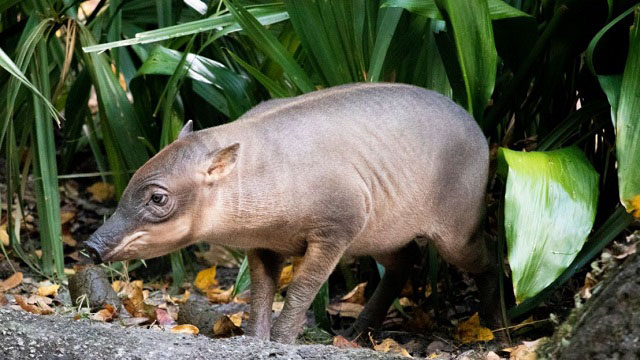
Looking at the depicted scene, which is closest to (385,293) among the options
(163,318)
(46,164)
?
(163,318)

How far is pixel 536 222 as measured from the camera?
403 centimetres

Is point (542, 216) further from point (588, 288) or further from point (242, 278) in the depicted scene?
point (242, 278)

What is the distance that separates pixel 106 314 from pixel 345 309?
4.73ft

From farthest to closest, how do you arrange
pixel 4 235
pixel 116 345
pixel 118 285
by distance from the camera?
pixel 4 235
pixel 118 285
pixel 116 345

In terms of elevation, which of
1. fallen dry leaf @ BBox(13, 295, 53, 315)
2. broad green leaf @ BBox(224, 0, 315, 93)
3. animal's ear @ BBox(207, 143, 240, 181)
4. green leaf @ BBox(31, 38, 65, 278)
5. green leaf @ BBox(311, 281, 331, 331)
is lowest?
green leaf @ BBox(311, 281, 331, 331)

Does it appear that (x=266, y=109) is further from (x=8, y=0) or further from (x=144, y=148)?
(x=8, y=0)

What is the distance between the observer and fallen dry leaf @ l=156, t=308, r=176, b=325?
454 cm

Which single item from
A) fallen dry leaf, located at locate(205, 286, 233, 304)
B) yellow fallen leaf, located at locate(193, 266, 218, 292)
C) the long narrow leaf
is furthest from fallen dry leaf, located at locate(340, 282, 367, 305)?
the long narrow leaf

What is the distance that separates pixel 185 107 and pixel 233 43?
445 mm

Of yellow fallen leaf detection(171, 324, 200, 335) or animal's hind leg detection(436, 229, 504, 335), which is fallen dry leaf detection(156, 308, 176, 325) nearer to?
yellow fallen leaf detection(171, 324, 200, 335)

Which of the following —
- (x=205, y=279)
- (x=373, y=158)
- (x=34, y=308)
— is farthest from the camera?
(x=205, y=279)

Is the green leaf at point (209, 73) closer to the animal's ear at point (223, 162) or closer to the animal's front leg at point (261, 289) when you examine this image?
the animal's front leg at point (261, 289)

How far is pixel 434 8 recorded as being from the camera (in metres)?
4.46

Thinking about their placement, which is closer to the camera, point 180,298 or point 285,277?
point 180,298
